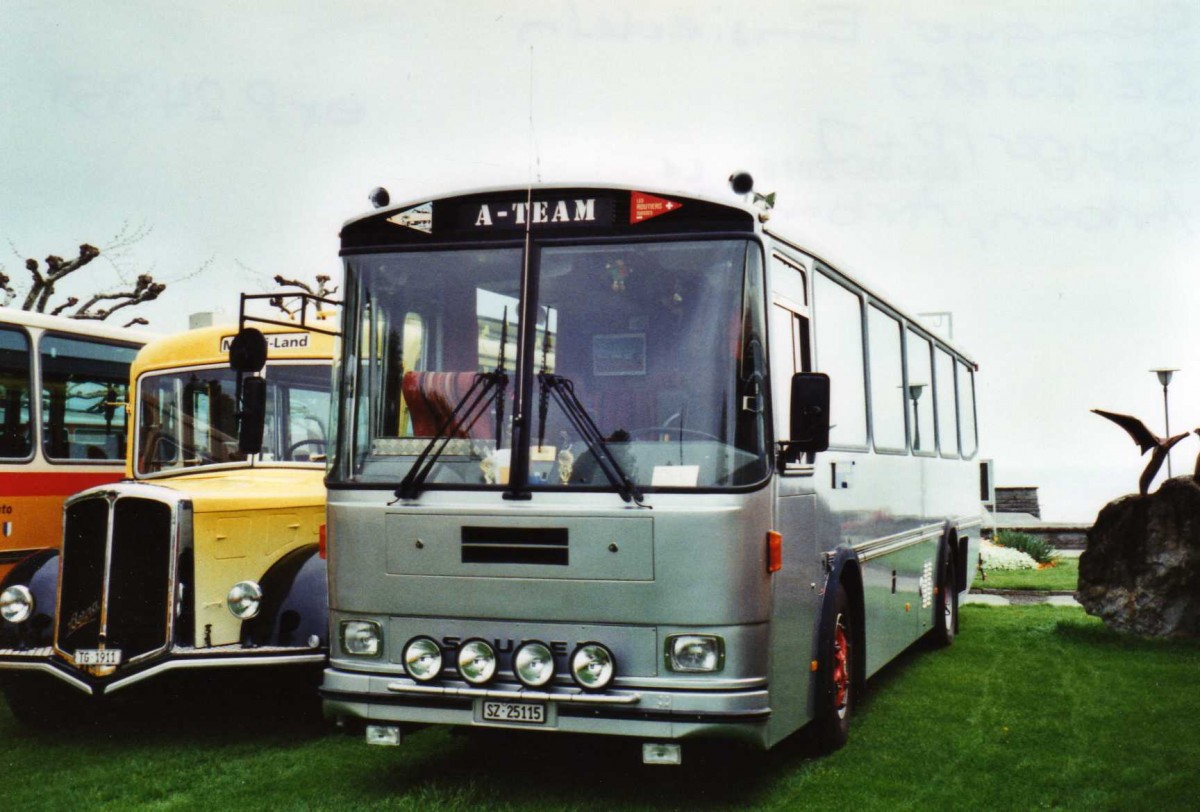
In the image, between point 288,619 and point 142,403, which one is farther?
point 142,403

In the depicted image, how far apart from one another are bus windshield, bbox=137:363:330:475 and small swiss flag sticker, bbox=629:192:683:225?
3.89 metres

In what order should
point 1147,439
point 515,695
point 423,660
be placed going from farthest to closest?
point 1147,439
point 423,660
point 515,695

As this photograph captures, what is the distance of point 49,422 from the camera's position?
11539 millimetres

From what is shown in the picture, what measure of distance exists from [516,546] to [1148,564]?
8.23 meters

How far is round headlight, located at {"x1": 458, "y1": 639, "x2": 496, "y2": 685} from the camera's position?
605cm

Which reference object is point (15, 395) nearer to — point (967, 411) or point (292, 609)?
point (292, 609)

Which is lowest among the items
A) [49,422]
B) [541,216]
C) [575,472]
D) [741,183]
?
[575,472]

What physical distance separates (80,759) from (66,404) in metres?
4.87

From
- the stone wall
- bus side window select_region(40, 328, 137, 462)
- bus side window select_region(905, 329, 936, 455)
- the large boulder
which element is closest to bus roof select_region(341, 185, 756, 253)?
bus side window select_region(905, 329, 936, 455)

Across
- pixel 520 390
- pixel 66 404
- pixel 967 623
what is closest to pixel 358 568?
pixel 520 390

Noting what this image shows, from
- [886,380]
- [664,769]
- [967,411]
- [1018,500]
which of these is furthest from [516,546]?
[1018,500]

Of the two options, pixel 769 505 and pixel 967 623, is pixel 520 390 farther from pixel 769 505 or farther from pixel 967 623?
pixel 967 623

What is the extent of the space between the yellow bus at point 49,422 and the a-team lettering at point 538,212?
659 cm

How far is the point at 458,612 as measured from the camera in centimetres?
613
